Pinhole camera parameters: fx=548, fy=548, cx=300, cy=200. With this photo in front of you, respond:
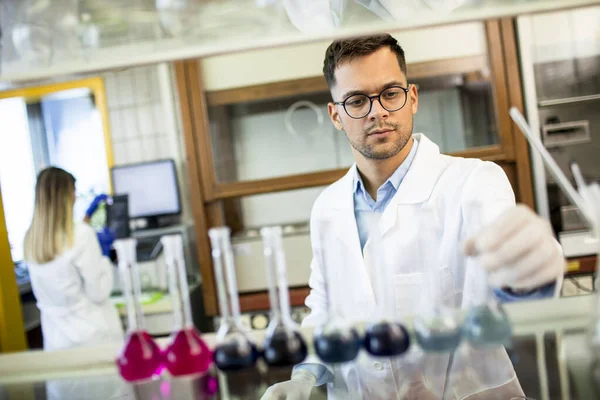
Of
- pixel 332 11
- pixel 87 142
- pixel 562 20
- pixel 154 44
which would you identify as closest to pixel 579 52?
pixel 562 20

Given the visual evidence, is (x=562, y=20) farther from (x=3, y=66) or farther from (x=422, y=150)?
(x=3, y=66)

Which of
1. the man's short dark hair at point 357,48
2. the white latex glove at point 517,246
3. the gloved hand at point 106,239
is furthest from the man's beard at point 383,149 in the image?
the gloved hand at point 106,239

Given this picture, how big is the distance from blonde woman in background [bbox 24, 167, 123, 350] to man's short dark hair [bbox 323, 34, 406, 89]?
108 centimetres

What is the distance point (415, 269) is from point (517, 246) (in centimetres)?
52

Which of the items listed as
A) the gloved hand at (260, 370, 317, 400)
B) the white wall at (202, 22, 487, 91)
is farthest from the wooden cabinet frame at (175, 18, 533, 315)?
the gloved hand at (260, 370, 317, 400)

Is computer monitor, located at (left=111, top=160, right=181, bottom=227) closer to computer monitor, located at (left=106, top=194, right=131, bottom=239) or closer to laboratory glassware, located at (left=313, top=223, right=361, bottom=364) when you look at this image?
computer monitor, located at (left=106, top=194, right=131, bottom=239)

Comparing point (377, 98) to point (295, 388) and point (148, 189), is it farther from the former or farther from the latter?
point (148, 189)

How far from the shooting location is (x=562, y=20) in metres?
2.58

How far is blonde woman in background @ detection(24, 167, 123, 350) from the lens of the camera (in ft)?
5.74

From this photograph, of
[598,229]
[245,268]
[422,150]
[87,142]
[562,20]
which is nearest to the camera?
[598,229]

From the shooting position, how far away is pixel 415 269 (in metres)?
1.28

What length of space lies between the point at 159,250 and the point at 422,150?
185 centimetres

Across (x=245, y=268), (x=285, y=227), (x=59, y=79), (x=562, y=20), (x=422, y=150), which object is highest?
(x=562, y=20)

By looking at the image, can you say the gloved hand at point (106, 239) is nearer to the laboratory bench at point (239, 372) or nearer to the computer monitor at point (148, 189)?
the computer monitor at point (148, 189)
